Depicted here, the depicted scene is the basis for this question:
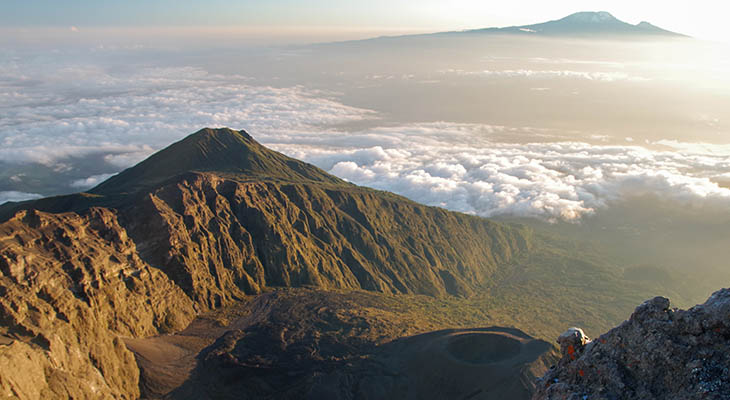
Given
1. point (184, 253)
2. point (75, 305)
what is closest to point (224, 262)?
point (184, 253)

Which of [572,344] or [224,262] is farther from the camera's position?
[224,262]

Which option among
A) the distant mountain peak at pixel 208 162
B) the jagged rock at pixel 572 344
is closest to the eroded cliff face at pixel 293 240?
the distant mountain peak at pixel 208 162

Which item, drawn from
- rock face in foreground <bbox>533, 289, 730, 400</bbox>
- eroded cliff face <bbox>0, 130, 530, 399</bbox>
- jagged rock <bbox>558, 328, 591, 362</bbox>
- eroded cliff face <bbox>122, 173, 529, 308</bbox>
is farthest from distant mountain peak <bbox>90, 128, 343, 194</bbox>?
rock face in foreground <bbox>533, 289, 730, 400</bbox>

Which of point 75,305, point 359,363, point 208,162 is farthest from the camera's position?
point 208,162

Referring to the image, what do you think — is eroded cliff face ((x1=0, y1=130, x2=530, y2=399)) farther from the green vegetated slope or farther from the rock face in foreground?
the rock face in foreground

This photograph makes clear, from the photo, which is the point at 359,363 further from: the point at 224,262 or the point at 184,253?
the point at 224,262

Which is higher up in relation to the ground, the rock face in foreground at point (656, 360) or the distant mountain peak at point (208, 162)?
the rock face in foreground at point (656, 360)

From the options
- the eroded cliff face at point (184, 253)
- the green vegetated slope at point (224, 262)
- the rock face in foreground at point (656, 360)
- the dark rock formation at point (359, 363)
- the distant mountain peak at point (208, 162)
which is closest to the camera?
the rock face in foreground at point (656, 360)

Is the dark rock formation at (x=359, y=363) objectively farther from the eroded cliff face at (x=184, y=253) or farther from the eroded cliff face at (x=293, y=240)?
the eroded cliff face at (x=293, y=240)

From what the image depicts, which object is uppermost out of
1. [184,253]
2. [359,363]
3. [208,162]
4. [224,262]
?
[208,162]
